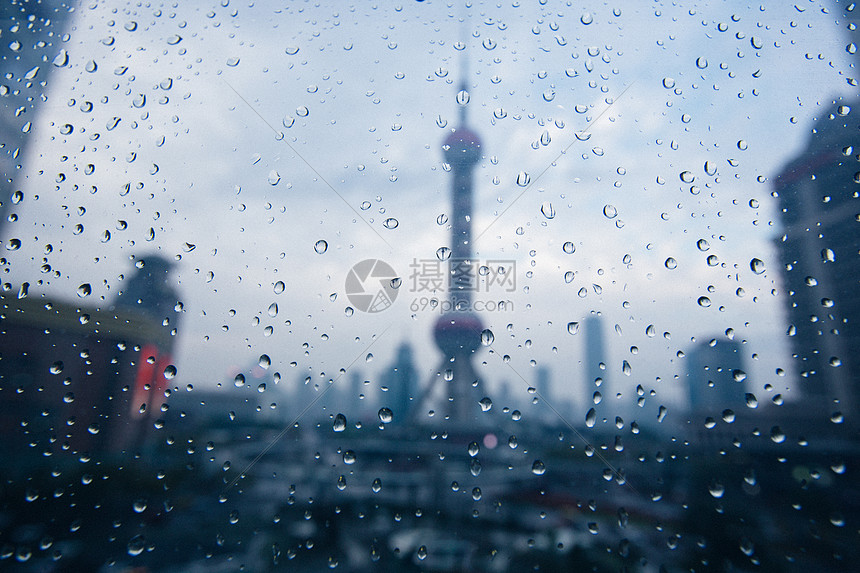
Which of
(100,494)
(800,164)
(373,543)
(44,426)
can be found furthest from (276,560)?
(800,164)

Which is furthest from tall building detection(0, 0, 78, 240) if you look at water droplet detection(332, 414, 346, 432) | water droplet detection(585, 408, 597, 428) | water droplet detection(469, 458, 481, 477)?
water droplet detection(585, 408, 597, 428)

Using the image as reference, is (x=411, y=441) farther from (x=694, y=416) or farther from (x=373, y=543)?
(x=694, y=416)

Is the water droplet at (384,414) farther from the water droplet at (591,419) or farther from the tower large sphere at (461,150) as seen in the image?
the tower large sphere at (461,150)

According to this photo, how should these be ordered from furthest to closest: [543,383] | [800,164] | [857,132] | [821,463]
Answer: [543,383] < [800,164] < [857,132] < [821,463]

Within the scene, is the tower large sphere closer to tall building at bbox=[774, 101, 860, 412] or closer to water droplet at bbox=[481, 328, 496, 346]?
water droplet at bbox=[481, 328, 496, 346]

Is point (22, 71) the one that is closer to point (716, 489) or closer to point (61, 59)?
point (61, 59)
